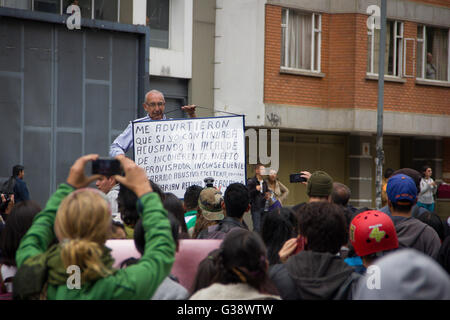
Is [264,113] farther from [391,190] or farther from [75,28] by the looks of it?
[391,190]

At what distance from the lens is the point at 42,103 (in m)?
13.6

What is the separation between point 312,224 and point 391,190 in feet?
5.90

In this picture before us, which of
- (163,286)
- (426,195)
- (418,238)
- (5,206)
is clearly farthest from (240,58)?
(163,286)

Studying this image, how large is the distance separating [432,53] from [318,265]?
21529 millimetres

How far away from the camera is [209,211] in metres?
6.05

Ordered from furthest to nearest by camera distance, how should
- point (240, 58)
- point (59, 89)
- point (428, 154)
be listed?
point (428, 154) → point (240, 58) → point (59, 89)

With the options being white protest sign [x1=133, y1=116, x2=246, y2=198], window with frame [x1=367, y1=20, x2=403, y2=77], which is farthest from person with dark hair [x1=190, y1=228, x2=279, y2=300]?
window with frame [x1=367, y1=20, x2=403, y2=77]

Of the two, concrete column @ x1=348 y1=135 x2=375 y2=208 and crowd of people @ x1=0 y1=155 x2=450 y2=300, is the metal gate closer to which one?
crowd of people @ x1=0 y1=155 x2=450 y2=300

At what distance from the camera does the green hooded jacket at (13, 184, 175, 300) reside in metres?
3.09

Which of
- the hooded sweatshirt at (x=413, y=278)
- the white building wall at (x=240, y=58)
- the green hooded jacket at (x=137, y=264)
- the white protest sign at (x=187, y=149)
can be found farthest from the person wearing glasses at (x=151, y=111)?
the white building wall at (x=240, y=58)

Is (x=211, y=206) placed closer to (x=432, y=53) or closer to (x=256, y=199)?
(x=256, y=199)

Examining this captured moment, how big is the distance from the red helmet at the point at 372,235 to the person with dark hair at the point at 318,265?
21 cm

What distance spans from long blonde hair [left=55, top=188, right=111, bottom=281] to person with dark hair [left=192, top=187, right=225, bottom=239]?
9.42ft
